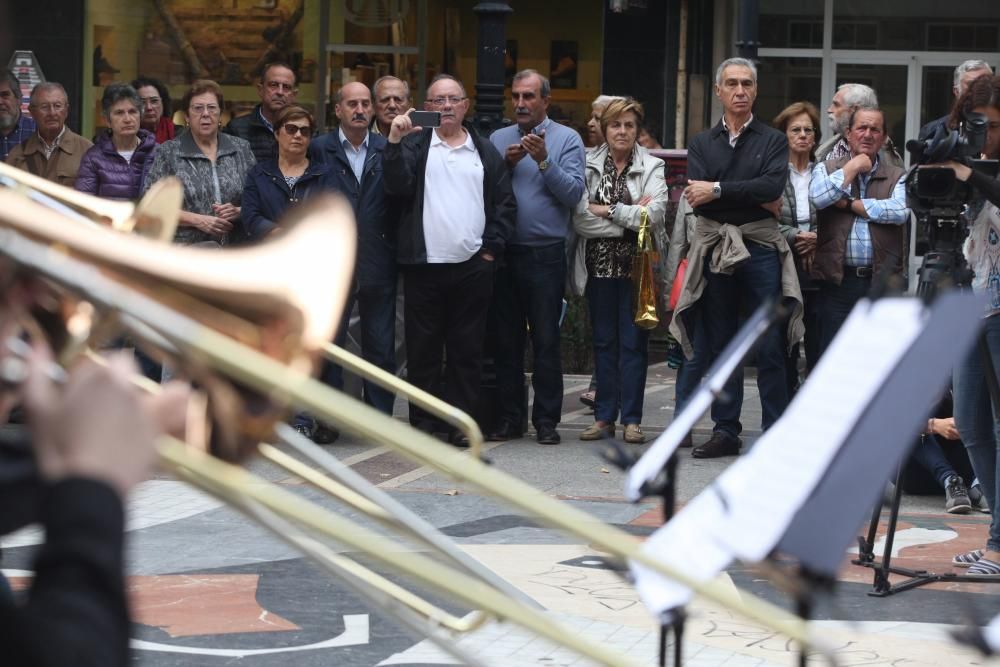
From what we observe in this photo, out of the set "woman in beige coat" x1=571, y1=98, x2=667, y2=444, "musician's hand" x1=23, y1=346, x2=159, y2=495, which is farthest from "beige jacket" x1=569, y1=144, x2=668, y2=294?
"musician's hand" x1=23, y1=346, x2=159, y2=495

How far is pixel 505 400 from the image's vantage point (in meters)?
8.86

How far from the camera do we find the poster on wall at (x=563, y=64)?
15.1m

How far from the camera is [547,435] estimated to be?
8.73 meters

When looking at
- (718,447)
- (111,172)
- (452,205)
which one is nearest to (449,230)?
(452,205)

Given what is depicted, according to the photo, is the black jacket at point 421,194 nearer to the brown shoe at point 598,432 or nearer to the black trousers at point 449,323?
the black trousers at point 449,323

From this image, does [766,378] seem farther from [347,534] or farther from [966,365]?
[347,534]

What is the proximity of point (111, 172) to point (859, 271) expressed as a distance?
4.08 m

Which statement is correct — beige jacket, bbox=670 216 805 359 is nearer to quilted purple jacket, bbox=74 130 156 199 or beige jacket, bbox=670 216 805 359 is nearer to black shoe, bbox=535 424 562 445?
black shoe, bbox=535 424 562 445

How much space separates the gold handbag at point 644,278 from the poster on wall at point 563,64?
678 centimetres

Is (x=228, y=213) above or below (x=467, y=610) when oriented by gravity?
above

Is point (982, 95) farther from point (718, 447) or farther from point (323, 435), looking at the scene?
point (323, 435)

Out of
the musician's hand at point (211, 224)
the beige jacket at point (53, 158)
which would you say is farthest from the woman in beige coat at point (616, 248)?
the beige jacket at point (53, 158)

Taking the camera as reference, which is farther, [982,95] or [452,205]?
[452,205]

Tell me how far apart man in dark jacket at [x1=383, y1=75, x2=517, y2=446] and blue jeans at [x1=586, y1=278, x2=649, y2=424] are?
25.0 inches
